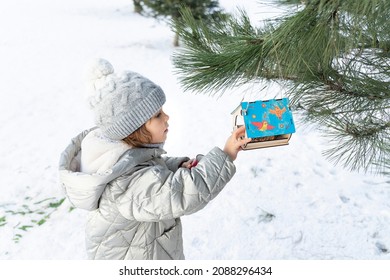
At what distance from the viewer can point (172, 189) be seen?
3.28 ft

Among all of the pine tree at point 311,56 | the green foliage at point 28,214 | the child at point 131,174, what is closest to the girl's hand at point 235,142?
the child at point 131,174

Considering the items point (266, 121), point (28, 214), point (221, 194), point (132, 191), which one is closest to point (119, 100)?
point (132, 191)

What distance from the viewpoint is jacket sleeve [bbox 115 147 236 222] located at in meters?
1.00

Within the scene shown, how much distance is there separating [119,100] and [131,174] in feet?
0.66

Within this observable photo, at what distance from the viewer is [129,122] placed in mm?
1070

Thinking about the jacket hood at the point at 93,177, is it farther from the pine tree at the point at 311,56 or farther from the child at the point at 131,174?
the pine tree at the point at 311,56

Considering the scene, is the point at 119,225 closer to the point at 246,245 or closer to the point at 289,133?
the point at 289,133

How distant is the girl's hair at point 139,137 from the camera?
112cm

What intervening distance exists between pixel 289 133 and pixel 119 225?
21.4 inches

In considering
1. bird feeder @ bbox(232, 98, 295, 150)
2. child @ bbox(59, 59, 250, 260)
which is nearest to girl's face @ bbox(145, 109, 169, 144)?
child @ bbox(59, 59, 250, 260)

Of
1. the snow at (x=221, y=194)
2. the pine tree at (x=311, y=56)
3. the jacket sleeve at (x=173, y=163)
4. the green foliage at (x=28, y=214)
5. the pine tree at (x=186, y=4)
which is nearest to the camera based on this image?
the pine tree at (x=311, y=56)

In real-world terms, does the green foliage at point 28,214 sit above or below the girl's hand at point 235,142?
below

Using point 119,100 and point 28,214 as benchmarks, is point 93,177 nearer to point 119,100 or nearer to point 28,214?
point 119,100

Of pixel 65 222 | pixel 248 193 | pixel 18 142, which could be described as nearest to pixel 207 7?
pixel 18 142
